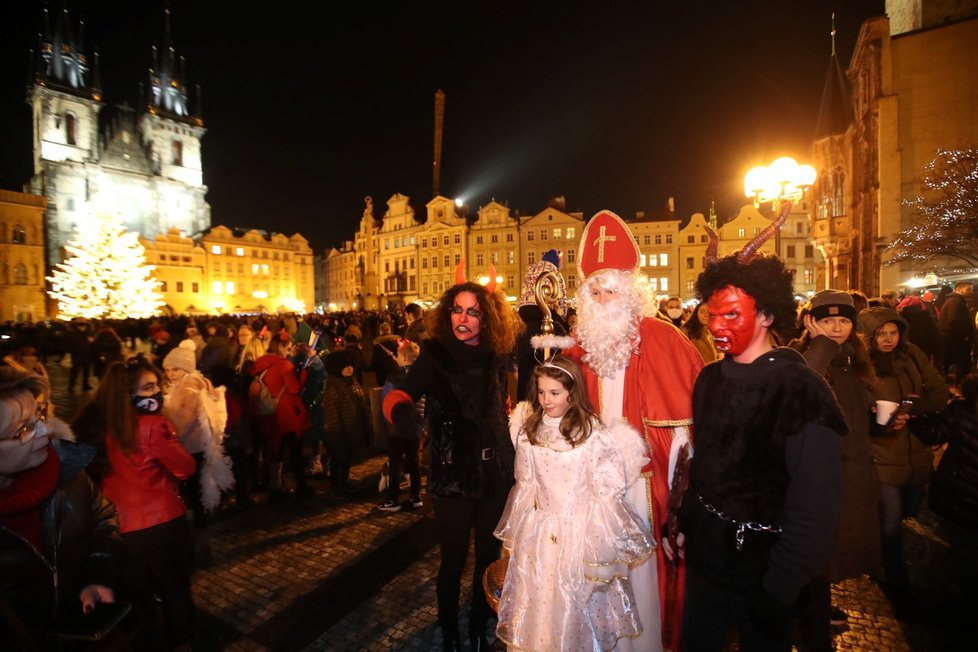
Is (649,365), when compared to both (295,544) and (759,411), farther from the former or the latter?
(295,544)

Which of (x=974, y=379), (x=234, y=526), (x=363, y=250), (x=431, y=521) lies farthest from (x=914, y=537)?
(x=363, y=250)

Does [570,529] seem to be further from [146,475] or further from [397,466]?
[397,466]

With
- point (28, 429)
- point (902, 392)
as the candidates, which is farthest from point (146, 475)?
point (902, 392)

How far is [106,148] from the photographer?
63250mm

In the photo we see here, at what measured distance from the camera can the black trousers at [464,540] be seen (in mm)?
3008

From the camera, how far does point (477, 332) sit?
324 centimetres

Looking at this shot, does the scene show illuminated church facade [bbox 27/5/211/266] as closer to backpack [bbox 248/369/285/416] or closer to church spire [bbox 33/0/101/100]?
church spire [bbox 33/0/101/100]

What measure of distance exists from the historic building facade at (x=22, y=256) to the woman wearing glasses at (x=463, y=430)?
6224 cm

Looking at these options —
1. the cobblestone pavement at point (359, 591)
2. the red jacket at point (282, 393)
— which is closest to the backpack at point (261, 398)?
the red jacket at point (282, 393)

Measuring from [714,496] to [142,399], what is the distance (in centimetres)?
325

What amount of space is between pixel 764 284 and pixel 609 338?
111cm

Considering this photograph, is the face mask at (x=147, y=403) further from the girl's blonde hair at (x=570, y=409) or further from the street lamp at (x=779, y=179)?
the street lamp at (x=779, y=179)

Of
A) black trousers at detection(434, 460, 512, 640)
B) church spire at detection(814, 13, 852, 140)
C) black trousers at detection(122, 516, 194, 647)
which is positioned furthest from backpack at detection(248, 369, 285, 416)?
church spire at detection(814, 13, 852, 140)

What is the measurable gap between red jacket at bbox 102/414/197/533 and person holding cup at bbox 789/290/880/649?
3925mm
